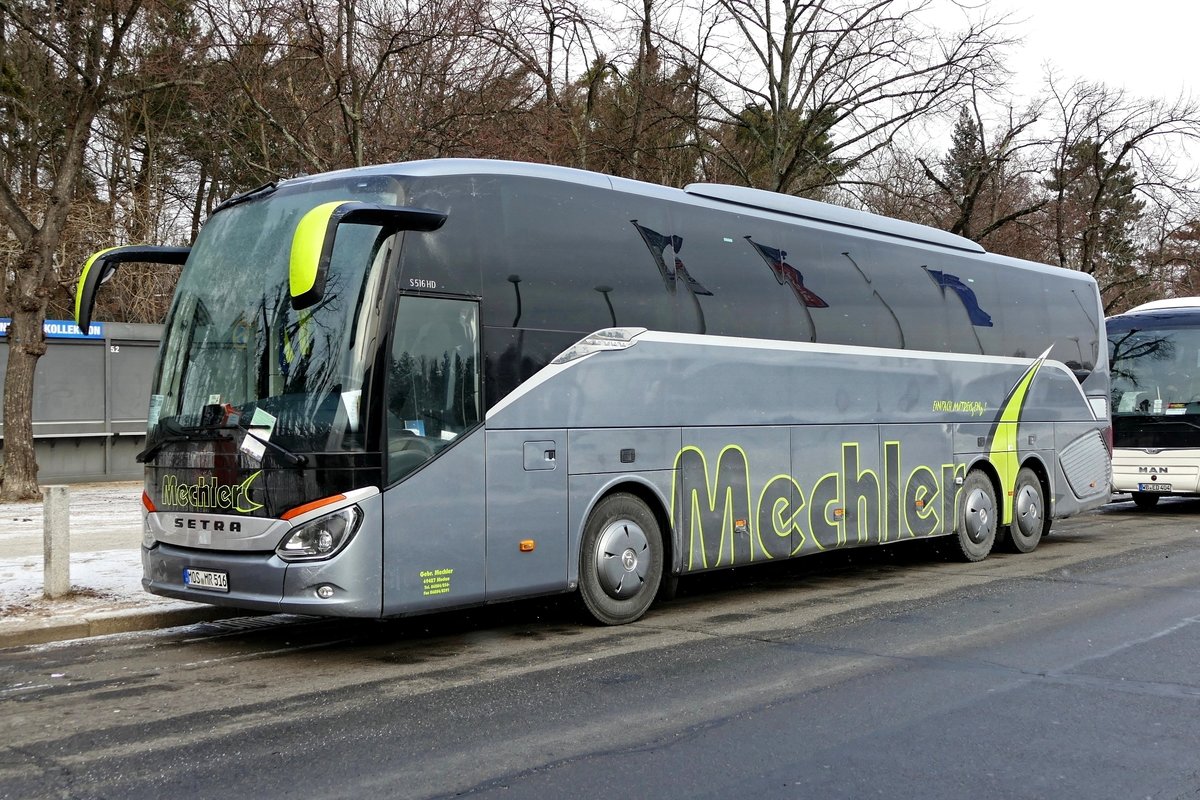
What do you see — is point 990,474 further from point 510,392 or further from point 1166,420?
point 510,392

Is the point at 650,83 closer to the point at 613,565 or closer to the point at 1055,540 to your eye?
the point at 1055,540

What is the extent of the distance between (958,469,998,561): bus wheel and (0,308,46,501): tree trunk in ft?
43.3

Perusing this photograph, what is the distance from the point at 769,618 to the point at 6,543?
8.45 metres

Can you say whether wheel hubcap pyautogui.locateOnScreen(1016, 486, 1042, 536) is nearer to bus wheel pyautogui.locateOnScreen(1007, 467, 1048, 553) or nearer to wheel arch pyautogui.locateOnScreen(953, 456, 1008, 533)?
bus wheel pyautogui.locateOnScreen(1007, 467, 1048, 553)

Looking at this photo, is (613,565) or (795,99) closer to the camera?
(613,565)

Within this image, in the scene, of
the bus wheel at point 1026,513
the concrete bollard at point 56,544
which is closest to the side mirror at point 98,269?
the concrete bollard at point 56,544

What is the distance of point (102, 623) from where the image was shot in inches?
357

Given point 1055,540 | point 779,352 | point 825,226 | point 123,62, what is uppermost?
point 123,62

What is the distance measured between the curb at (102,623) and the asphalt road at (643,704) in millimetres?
166

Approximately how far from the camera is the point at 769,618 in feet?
32.6

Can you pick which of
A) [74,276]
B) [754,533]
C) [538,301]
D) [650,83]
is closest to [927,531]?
[754,533]

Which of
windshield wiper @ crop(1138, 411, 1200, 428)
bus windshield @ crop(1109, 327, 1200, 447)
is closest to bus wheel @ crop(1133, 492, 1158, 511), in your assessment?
bus windshield @ crop(1109, 327, 1200, 447)

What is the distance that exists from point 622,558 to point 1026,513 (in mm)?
7527

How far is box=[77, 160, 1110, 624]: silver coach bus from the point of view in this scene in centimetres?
779
